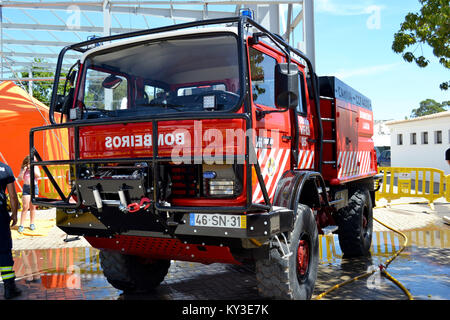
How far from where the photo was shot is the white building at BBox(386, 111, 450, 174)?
2473cm

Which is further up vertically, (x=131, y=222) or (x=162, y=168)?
(x=162, y=168)

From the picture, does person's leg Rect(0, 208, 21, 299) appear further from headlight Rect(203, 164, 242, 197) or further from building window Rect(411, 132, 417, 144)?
building window Rect(411, 132, 417, 144)

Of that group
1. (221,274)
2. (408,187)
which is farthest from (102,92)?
(408,187)

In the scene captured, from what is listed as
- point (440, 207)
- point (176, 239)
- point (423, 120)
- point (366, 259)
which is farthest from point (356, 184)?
point (423, 120)

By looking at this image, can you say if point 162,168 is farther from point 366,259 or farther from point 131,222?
point 366,259

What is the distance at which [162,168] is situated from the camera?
11.3ft

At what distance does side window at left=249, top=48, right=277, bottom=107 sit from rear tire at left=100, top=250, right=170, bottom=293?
7.45ft

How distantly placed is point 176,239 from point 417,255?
464 centimetres

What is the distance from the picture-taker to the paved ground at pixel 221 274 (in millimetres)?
4965

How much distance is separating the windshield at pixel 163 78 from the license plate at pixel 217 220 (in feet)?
2.87

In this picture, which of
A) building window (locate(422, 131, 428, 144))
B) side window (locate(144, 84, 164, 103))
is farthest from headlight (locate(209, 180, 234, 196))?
building window (locate(422, 131, 428, 144))

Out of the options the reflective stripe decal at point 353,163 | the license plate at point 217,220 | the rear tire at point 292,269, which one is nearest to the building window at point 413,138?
the reflective stripe decal at point 353,163

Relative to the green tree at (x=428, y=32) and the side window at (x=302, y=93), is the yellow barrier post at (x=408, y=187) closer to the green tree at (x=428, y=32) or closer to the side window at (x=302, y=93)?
the green tree at (x=428, y=32)
